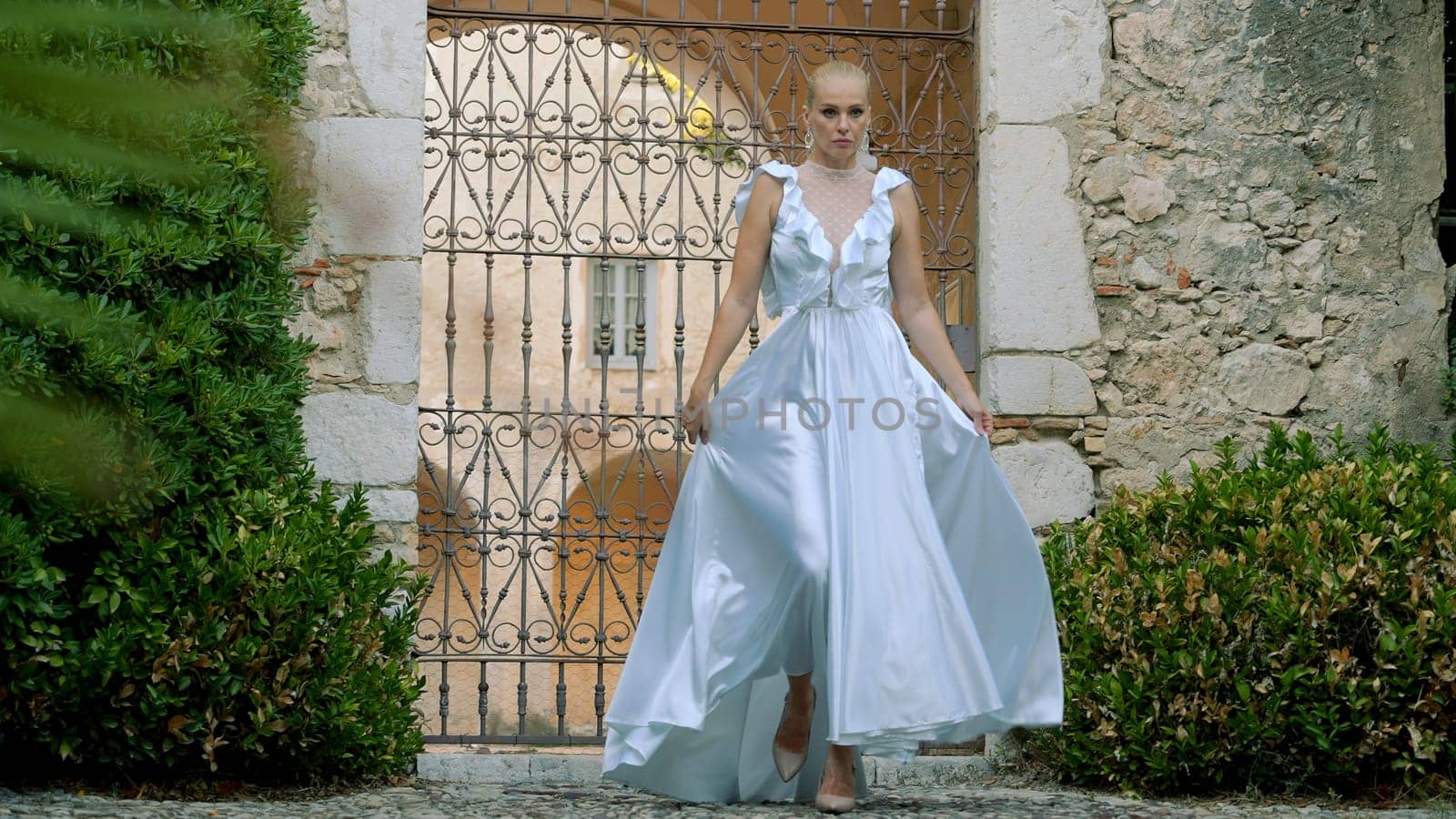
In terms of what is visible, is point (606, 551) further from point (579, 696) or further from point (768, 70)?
point (579, 696)

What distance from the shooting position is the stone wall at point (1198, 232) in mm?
5008

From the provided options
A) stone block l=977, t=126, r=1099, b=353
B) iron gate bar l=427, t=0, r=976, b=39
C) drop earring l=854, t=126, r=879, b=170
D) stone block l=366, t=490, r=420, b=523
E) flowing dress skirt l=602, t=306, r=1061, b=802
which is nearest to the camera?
flowing dress skirt l=602, t=306, r=1061, b=802

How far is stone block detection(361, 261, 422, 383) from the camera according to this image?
483 centimetres

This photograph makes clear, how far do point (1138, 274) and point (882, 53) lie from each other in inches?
49.0

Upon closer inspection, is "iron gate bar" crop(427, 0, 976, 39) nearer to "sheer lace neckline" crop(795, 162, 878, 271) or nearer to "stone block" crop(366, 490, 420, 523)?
"stone block" crop(366, 490, 420, 523)

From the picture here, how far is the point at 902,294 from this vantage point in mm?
3645

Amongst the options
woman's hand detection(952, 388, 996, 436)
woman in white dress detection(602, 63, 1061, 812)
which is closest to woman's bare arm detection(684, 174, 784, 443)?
woman in white dress detection(602, 63, 1061, 812)

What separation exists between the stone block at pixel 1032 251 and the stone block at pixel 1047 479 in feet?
1.09

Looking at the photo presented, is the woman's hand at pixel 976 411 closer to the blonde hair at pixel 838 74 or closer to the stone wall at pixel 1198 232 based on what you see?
the blonde hair at pixel 838 74

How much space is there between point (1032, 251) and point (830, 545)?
6.73 ft

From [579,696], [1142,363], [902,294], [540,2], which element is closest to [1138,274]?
[1142,363]

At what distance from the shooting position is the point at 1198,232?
5.05m

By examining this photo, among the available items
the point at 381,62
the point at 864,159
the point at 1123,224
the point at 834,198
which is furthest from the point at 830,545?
the point at 381,62

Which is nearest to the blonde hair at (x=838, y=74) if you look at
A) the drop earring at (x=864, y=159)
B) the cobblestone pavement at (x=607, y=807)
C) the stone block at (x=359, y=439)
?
the drop earring at (x=864, y=159)
